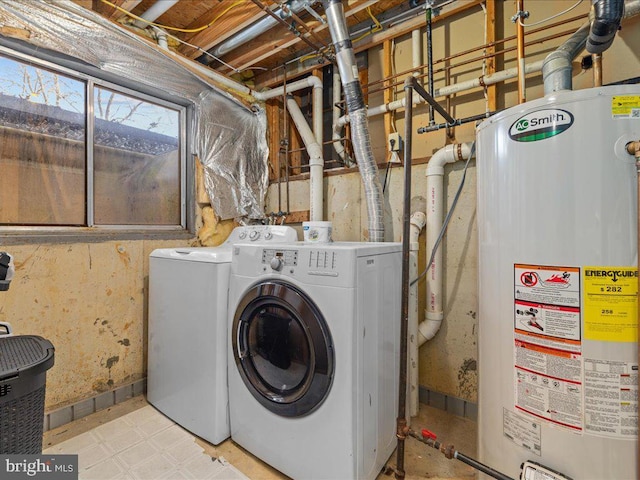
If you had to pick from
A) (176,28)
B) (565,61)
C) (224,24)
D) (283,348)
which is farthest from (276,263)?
(176,28)

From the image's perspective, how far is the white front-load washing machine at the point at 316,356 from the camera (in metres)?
1.14

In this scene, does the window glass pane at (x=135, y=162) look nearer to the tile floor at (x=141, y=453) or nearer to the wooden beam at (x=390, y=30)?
the wooden beam at (x=390, y=30)

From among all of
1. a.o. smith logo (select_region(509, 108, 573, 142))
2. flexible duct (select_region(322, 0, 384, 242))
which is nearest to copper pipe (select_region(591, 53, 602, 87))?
a.o. smith logo (select_region(509, 108, 573, 142))

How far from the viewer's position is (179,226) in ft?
7.61

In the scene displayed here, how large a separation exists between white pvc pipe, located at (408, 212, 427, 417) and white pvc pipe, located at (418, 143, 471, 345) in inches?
2.9

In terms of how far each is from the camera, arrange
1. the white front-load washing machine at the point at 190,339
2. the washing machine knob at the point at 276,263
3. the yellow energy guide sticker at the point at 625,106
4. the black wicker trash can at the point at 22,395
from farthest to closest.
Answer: the white front-load washing machine at the point at 190,339
the washing machine knob at the point at 276,263
the black wicker trash can at the point at 22,395
the yellow energy guide sticker at the point at 625,106

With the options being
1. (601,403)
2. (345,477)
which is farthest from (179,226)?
(601,403)

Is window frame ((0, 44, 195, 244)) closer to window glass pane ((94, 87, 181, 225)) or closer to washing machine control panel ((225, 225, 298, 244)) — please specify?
window glass pane ((94, 87, 181, 225))

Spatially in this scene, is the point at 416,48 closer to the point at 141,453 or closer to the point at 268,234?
the point at 268,234

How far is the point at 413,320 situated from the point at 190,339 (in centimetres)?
125

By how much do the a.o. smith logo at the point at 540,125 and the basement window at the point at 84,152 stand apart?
2.18m

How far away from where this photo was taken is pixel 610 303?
2.81ft

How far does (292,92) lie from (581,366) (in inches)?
101

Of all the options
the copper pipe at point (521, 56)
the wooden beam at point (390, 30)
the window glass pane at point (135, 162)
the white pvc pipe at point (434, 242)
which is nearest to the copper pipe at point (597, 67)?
the copper pipe at point (521, 56)
